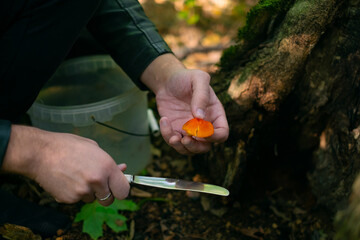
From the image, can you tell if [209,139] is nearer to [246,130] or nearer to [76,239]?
[246,130]

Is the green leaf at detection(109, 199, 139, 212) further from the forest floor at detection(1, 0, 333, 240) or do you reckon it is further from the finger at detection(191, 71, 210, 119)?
the finger at detection(191, 71, 210, 119)

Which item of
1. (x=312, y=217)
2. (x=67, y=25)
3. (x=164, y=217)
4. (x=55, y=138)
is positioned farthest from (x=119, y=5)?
(x=312, y=217)

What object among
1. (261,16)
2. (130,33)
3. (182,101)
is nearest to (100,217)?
(182,101)

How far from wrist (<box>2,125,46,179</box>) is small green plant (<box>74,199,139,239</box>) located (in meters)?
0.68

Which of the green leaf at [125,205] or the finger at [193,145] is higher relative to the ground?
the finger at [193,145]

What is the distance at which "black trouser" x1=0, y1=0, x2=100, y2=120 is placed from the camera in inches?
55.6

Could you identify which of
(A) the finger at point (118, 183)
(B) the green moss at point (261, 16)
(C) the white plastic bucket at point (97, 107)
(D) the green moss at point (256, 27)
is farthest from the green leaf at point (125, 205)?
(B) the green moss at point (261, 16)

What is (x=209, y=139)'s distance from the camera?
1457 mm

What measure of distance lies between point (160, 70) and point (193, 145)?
20.3 inches

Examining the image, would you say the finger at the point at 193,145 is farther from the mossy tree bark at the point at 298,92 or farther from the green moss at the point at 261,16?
the green moss at the point at 261,16

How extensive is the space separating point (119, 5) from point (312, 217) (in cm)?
168

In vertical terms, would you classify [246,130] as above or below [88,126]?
above

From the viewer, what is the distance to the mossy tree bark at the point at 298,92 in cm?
160

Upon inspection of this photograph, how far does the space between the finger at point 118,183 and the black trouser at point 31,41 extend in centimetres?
68
